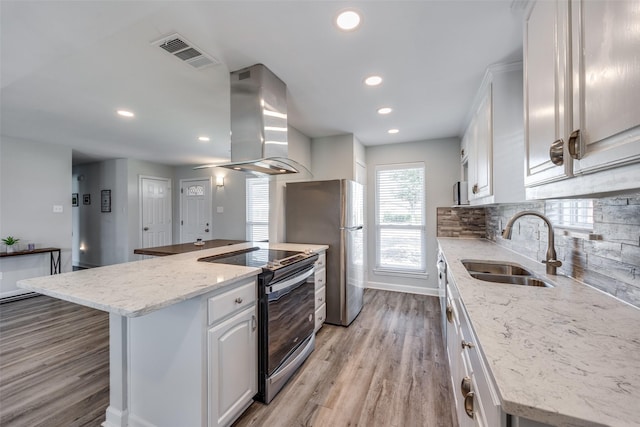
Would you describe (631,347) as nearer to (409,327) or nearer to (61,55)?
(409,327)

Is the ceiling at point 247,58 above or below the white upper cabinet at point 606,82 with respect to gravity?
above

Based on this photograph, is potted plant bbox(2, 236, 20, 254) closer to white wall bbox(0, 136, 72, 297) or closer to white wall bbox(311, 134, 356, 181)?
white wall bbox(0, 136, 72, 297)

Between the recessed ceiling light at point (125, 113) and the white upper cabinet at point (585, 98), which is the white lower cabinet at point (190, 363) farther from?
the recessed ceiling light at point (125, 113)

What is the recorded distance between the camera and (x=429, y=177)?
3.99 m

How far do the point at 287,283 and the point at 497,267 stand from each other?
158 cm

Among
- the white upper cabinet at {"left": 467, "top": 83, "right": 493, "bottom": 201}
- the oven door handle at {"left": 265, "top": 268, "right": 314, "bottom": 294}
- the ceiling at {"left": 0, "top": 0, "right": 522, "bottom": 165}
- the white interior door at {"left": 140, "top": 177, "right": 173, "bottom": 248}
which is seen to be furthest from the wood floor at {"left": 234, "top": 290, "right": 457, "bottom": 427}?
the white interior door at {"left": 140, "top": 177, "right": 173, "bottom": 248}

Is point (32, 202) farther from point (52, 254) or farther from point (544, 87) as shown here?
point (544, 87)

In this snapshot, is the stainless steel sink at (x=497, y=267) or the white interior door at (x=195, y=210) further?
the white interior door at (x=195, y=210)

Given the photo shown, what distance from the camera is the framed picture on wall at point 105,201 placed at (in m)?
5.72

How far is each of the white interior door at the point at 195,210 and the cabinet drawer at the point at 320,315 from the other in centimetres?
394

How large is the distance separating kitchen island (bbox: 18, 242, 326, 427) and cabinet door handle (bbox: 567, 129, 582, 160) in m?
1.56

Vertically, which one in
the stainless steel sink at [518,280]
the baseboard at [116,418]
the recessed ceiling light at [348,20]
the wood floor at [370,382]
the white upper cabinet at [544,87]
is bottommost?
the wood floor at [370,382]

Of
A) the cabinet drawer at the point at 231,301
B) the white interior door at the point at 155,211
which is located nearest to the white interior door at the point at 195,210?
the white interior door at the point at 155,211

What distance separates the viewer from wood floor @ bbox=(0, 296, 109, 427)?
171cm
